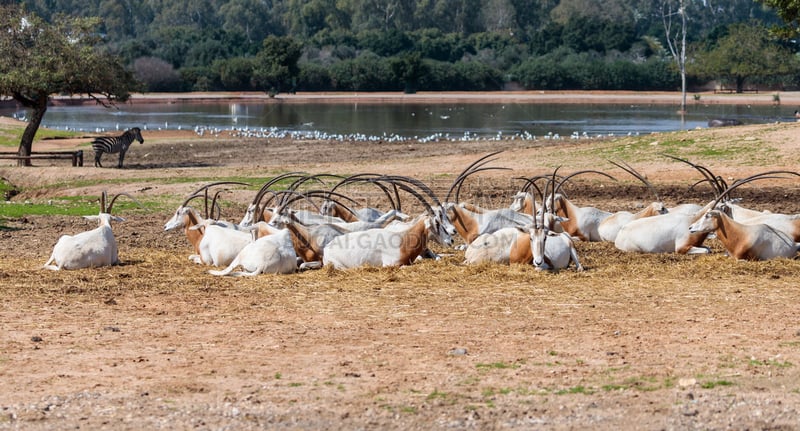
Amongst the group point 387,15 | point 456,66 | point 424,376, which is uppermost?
point 387,15

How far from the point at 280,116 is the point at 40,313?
147 ft

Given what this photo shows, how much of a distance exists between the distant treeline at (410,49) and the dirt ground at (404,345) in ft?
199

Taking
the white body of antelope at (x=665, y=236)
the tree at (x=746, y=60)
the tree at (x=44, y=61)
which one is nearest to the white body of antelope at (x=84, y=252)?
the white body of antelope at (x=665, y=236)

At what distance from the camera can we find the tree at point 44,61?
23297 mm

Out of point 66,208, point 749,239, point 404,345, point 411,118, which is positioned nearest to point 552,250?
point 749,239

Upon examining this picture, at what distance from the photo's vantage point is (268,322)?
752 centimetres

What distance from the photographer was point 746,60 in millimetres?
74188

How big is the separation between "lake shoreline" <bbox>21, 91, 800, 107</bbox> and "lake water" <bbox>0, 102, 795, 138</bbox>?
12.5 feet

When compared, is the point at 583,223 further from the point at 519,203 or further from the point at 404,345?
the point at 404,345

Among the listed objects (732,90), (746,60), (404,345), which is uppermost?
(746,60)

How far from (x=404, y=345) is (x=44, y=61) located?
19016mm

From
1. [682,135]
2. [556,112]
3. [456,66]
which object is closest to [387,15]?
[456,66]

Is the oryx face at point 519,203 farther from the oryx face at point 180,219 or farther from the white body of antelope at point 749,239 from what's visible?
the oryx face at point 180,219

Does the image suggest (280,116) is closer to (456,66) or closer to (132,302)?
(456,66)
